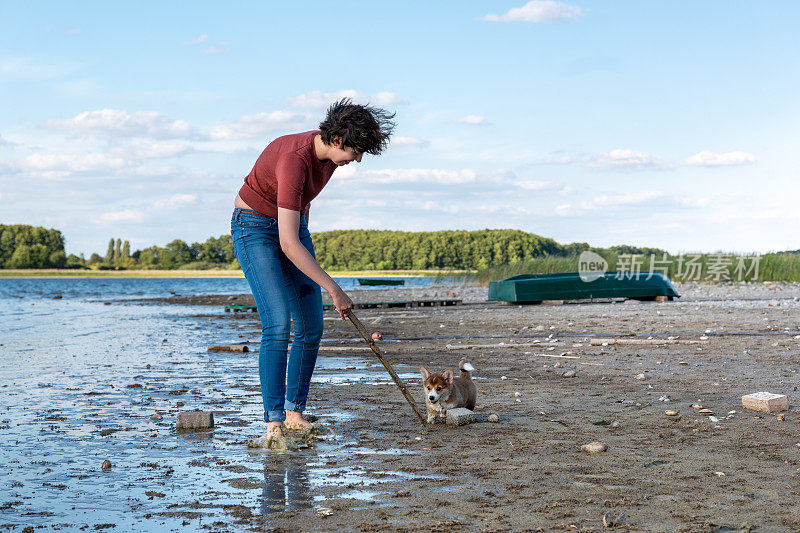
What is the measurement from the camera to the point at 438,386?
6.05m

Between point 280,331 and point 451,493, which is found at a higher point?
point 280,331

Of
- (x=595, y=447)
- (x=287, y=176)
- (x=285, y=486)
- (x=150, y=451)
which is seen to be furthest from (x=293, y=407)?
(x=595, y=447)

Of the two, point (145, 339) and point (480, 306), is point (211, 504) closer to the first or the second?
point (145, 339)

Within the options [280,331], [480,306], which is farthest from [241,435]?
[480,306]

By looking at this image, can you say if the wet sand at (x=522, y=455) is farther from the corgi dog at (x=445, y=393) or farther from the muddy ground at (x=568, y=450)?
the corgi dog at (x=445, y=393)

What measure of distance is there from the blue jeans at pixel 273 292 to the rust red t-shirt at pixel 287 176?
121mm

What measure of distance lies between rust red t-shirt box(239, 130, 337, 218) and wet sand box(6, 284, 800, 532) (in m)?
1.68

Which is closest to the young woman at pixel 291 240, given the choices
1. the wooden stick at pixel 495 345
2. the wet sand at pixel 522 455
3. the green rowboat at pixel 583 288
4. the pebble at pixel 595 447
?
the wet sand at pixel 522 455

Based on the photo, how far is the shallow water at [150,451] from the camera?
12.3ft

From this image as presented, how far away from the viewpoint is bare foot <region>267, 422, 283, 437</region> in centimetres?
515

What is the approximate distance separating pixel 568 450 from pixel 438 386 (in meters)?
1.47

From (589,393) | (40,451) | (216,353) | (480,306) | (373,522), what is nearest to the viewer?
(373,522)

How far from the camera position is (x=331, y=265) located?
9812cm

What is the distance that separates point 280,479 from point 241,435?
1.35m
